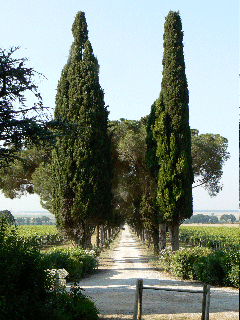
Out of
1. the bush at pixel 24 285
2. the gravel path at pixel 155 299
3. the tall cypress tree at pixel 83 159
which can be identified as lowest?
the gravel path at pixel 155 299

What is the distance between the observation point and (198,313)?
8406 millimetres

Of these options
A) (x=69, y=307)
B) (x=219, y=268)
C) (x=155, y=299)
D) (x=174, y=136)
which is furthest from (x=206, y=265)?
(x=174, y=136)

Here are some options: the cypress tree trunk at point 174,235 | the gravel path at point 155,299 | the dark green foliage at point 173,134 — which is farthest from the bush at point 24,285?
the cypress tree trunk at point 174,235

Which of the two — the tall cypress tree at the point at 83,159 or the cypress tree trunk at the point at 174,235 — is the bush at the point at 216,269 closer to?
the cypress tree trunk at the point at 174,235

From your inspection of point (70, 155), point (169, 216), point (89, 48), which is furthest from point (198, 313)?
Answer: point (89, 48)

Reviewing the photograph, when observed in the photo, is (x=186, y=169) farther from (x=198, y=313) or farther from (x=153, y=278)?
(x=198, y=313)

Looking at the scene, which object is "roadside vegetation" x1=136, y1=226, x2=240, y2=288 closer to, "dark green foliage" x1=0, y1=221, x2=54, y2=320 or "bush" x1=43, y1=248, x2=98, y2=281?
"bush" x1=43, y1=248, x2=98, y2=281

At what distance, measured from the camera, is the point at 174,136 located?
1986cm

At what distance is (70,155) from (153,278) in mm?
7922

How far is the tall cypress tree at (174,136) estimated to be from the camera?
19.1m

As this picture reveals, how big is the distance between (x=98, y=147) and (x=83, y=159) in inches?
44.8

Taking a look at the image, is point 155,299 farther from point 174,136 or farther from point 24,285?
point 174,136

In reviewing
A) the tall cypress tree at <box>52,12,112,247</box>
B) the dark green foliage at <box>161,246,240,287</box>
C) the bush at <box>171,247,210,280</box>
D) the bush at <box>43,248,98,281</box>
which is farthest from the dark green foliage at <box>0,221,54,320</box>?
the tall cypress tree at <box>52,12,112,247</box>

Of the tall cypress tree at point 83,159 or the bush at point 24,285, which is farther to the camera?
the tall cypress tree at point 83,159
